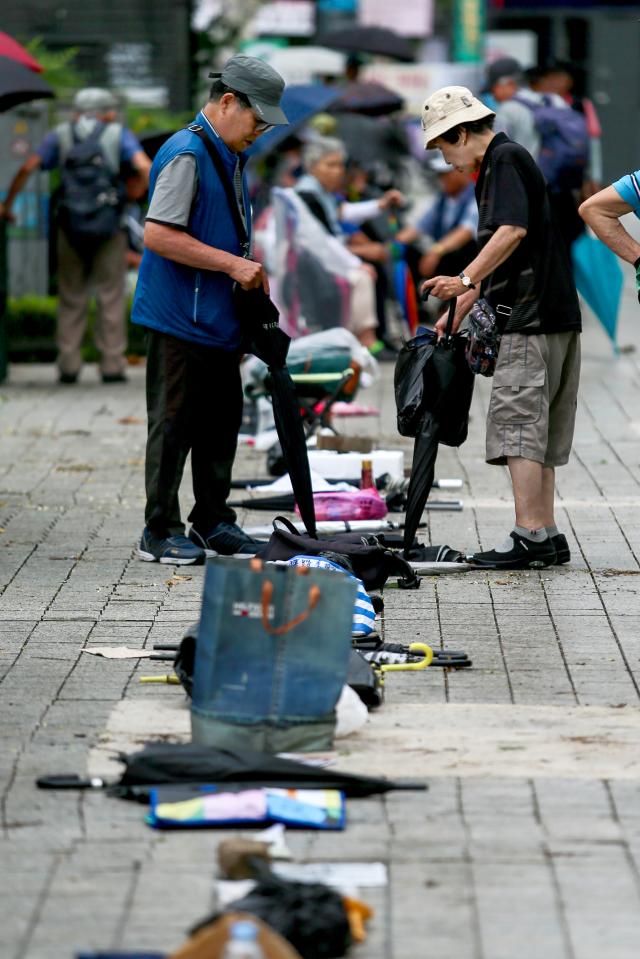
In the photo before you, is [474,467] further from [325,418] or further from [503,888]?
[503,888]

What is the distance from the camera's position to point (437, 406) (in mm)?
7621

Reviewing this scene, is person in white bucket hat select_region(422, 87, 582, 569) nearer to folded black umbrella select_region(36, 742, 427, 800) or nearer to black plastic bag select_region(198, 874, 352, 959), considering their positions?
folded black umbrella select_region(36, 742, 427, 800)

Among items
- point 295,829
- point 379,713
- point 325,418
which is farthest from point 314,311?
point 295,829

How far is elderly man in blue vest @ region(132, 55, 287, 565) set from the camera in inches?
298

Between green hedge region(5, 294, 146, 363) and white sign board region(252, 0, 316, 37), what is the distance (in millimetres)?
17343

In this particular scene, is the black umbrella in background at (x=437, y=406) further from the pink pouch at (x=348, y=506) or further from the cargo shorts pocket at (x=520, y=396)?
the pink pouch at (x=348, y=506)

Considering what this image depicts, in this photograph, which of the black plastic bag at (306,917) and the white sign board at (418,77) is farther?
the white sign board at (418,77)

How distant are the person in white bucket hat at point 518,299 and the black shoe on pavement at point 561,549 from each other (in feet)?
0.15

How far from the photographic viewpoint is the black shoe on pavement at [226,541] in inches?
311

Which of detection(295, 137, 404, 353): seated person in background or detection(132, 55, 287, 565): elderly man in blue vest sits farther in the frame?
detection(295, 137, 404, 353): seated person in background

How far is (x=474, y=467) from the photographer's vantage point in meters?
10.4

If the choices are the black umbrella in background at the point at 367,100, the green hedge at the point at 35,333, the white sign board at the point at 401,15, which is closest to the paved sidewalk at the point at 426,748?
the green hedge at the point at 35,333

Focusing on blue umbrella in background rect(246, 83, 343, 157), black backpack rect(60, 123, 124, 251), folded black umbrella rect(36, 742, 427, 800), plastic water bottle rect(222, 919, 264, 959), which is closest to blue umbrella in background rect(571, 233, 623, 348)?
blue umbrella in background rect(246, 83, 343, 157)

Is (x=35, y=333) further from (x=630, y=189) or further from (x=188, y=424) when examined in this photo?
(x=630, y=189)
